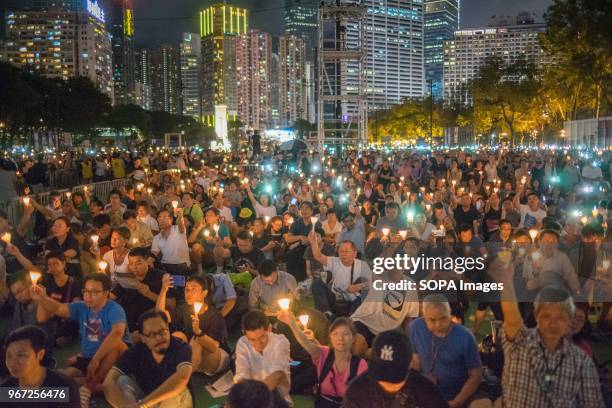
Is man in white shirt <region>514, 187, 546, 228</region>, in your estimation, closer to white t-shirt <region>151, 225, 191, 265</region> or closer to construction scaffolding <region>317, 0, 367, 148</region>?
white t-shirt <region>151, 225, 191, 265</region>

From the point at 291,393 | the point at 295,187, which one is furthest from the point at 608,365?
the point at 295,187

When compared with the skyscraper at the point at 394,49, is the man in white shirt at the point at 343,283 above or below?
below

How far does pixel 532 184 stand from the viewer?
52.2 feet

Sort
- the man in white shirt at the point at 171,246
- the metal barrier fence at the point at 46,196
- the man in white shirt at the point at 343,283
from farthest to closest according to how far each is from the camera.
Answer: the metal barrier fence at the point at 46,196 < the man in white shirt at the point at 171,246 < the man in white shirt at the point at 343,283

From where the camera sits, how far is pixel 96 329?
18.3 feet

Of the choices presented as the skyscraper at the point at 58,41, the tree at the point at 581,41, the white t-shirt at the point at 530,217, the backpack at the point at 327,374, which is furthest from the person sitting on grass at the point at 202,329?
the skyscraper at the point at 58,41

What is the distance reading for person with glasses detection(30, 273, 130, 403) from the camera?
5.45m

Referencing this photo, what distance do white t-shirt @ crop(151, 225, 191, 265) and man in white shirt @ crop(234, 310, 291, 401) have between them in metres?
3.99

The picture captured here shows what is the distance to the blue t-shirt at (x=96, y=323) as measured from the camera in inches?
218

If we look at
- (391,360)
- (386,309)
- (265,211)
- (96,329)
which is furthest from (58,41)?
(391,360)

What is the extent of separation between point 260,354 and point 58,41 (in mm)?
191936

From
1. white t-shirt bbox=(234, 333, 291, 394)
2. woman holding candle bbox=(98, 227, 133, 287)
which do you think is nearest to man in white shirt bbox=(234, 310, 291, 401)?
white t-shirt bbox=(234, 333, 291, 394)

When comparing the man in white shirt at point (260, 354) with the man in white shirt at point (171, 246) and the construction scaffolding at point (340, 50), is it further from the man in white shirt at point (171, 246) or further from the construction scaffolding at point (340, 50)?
the construction scaffolding at point (340, 50)

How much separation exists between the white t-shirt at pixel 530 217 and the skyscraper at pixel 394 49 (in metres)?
160
